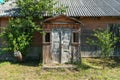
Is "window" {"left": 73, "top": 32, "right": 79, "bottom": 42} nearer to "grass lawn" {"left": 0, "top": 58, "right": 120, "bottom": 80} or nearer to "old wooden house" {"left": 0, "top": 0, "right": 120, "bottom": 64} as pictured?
"old wooden house" {"left": 0, "top": 0, "right": 120, "bottom": 64}

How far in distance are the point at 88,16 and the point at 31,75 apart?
6613 millimetres

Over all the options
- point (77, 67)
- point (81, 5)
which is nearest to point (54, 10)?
point (81, 5)

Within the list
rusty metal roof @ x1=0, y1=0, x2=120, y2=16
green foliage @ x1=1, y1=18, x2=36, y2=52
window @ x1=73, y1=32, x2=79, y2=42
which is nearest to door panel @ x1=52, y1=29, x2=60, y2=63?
window @ x1=73, y1=32, x2=79, y2=42

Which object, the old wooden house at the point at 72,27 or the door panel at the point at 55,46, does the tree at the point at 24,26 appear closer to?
the old wooden house at the point at 72,27

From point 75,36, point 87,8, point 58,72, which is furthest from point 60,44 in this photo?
point 87,8

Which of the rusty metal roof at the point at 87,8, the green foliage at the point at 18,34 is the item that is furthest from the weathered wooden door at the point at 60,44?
the rusty metal roof at the point at 87,8

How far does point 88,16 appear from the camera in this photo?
661 inches

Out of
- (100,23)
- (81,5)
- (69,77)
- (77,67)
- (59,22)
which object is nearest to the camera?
(69,77)

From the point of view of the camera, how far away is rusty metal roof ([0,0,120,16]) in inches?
669

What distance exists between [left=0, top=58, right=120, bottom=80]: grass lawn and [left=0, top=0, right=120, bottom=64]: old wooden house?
1267 mm

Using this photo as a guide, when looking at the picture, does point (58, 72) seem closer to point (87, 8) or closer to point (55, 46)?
point (55, 46)

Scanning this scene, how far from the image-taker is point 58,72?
43.2ft

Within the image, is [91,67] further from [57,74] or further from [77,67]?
[57,74]

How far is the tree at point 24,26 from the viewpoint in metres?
15.3
